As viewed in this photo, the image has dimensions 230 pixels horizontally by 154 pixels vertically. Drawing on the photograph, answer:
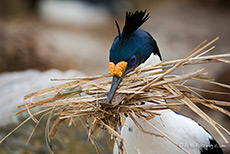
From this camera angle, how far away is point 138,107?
1346mm

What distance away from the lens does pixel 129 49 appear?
4.93 feet

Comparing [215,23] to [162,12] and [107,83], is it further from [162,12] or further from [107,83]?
[107,83]

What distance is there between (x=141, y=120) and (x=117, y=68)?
1.00ft

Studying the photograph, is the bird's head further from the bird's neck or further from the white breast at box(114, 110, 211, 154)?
the white breast at box(114, 110, 211, 154)

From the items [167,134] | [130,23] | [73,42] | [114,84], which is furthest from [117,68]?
[73,42]

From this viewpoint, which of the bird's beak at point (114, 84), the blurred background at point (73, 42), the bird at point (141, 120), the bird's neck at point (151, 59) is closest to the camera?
the bird's beak at point (114, 84)

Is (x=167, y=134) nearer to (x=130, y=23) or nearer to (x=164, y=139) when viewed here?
(x=164, y=139)

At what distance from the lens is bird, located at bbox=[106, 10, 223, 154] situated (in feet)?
4.88

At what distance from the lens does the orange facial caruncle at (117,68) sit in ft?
4.65

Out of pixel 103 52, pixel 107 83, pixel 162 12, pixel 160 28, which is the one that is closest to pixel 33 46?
pixel 103 52

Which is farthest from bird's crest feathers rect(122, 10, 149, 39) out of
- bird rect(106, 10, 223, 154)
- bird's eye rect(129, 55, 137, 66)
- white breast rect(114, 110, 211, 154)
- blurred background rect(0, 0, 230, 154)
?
blurred background rect(0, 0, 230, 154)

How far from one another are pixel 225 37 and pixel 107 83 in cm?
348

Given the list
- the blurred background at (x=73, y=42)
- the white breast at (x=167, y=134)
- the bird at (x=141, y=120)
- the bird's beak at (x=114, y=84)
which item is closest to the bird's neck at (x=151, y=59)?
the bird at (x=141, y=120)

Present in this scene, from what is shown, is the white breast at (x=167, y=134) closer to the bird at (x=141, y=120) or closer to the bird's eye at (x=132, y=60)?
the bird at (x=141, y=120)
